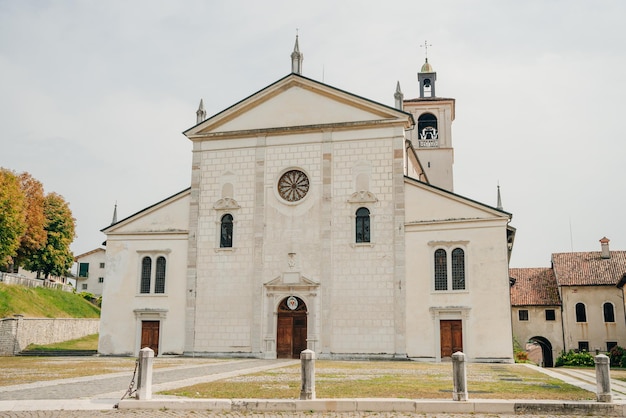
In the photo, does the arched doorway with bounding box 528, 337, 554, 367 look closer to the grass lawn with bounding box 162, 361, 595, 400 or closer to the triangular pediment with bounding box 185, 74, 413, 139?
the triangular pediment with bounding box 185, 74, 413, 139

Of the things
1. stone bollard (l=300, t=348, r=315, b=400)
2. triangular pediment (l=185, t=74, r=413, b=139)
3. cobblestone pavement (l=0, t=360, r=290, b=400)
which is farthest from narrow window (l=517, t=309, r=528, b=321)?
stone bollard (l=300, t=348, r=315, b=400)

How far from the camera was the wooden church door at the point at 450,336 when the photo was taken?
29.1 metres

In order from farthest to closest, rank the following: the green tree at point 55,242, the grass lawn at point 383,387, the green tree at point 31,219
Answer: the green tree at point 55,242 < the green tree at point 31,219 < the grass lawn at point 383,387

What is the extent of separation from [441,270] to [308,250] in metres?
6.62

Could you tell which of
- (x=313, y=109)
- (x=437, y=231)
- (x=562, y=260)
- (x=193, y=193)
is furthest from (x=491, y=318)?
(x=562, y=260)

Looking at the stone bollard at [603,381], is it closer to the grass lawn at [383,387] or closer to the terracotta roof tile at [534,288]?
the grass lawn at [383,387]

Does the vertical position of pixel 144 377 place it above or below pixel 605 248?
below

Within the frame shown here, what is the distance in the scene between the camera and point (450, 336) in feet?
95.9

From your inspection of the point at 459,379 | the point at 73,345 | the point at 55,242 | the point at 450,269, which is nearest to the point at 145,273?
the point at 73,345

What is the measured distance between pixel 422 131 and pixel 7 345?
31849 millimetres

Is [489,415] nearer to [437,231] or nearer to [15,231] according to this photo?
[437,231]

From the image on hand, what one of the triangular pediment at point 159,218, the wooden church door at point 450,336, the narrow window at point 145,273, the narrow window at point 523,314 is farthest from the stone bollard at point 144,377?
the narrow window at point 523,314

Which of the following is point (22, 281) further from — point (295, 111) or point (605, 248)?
point (605, 248)

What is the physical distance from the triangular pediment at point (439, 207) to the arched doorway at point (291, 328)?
693 cm
